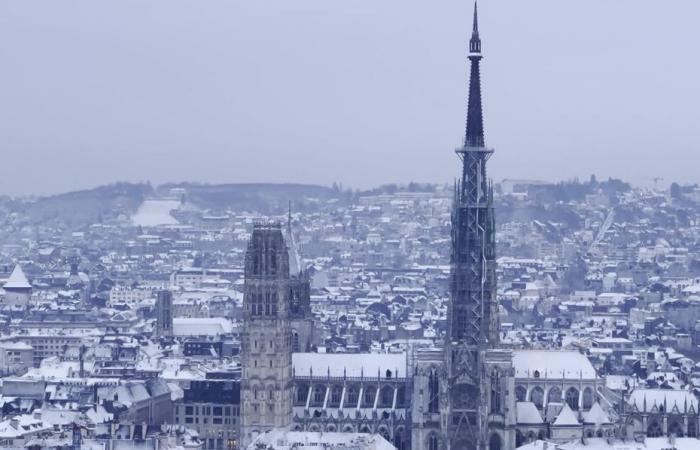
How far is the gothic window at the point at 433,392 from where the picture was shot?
10944cm

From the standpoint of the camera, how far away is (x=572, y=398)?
372 ft

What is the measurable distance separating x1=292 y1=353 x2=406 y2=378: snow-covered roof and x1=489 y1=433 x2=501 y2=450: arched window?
8.01 m

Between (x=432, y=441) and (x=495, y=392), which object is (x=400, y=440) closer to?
(x=432, y=441)

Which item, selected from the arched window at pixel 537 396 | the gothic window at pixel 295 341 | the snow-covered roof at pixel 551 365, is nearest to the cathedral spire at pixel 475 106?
the snow-covered roof at pixel 551 365

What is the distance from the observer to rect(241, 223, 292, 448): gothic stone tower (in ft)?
369

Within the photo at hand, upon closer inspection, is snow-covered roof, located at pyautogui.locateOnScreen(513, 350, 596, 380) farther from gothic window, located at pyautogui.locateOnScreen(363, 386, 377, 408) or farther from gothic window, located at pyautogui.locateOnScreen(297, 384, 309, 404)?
gothic window, located at pyautogui.locateOnScreen(297, 384, 309, 404)

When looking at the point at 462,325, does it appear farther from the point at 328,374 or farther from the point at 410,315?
the point at 410,315

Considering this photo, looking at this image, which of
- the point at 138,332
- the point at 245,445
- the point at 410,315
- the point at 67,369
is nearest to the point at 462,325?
the point at 245,445

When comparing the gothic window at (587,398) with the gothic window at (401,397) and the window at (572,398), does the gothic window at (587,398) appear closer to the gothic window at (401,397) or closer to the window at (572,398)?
the window at (572,398)

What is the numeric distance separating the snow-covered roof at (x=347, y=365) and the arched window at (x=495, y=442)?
26.3 ft

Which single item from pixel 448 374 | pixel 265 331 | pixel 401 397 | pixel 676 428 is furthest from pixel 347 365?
pixel 676 428

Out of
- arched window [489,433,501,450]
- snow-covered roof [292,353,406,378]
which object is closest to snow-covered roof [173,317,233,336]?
snow-covered roof [292,353,406,378]

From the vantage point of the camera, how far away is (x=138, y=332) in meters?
177

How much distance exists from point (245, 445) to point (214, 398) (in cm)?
919
